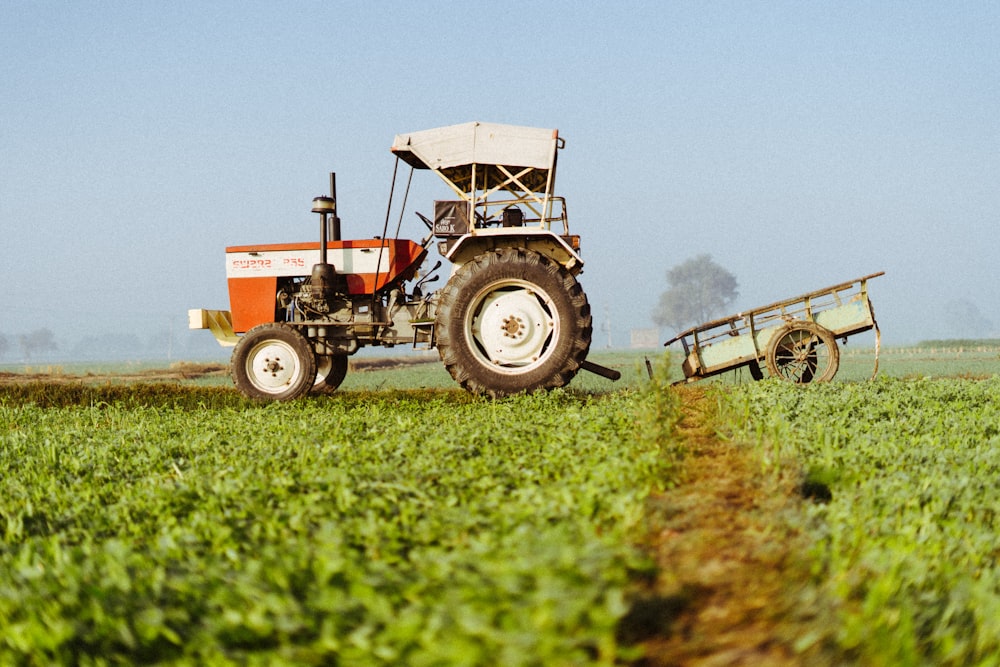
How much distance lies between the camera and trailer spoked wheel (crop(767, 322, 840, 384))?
9.28 m

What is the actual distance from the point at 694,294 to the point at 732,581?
387ft

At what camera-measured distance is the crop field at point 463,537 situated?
2.24 metres

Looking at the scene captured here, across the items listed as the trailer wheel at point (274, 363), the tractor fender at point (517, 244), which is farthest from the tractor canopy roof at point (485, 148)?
the trailer wheel at point (274, 363)

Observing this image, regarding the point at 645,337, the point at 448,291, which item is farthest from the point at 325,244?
the point at 645,337

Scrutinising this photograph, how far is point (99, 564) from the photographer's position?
3.17 metres

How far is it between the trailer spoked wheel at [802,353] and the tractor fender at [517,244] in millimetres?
3083

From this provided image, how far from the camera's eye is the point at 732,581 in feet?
8.54

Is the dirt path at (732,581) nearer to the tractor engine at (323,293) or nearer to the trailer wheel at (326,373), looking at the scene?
the tractor engine at (323,293)

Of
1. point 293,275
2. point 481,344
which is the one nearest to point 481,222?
point 481,344

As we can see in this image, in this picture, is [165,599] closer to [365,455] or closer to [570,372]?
[365,455]

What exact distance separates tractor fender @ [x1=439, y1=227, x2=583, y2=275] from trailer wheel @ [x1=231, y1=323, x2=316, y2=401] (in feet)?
7.88

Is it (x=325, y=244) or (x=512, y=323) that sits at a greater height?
(x=325, y=244)

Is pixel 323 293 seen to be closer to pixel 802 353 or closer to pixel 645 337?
pixel 802 353

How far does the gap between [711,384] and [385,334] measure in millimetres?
4441
